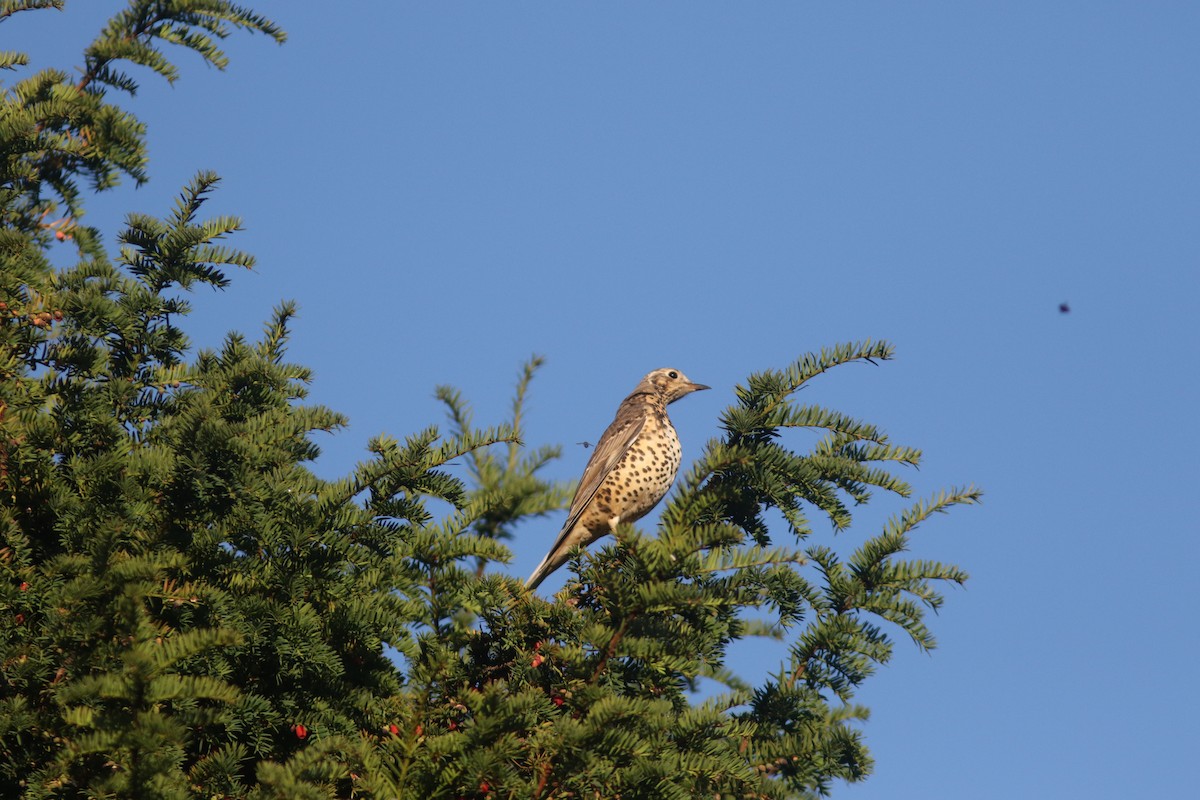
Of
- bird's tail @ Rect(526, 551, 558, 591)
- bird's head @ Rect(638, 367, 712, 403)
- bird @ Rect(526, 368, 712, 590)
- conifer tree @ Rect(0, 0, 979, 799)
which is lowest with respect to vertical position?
conifer tree @ Rect(0, 0, 979, 799)

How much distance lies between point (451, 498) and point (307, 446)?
3.12ft

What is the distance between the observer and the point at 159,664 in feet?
9.63

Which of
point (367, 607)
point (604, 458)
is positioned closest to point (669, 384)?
point (604, 458)

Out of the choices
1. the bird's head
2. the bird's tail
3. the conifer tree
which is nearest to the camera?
the conifer tree

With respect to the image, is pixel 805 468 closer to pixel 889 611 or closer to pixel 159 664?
pixel 889 611

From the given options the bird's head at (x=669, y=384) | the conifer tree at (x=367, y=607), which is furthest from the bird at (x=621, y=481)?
the conifer tree at (x=367, y=607)

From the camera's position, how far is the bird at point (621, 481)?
7785mm

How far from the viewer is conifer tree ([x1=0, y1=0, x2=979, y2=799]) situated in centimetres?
325

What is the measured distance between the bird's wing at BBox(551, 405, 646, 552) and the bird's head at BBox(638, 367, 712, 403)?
0.29 meters

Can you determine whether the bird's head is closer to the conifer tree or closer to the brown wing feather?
the brown wing feather

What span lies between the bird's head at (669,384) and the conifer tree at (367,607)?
149 inches

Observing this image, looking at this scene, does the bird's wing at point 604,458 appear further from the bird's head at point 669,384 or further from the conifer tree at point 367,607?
the conifer tree at point 367,607

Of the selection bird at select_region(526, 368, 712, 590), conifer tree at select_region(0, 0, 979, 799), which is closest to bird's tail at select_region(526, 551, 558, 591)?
bird at select_region(526, 368, 712, 590)

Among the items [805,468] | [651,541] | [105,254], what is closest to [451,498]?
[651,541]
